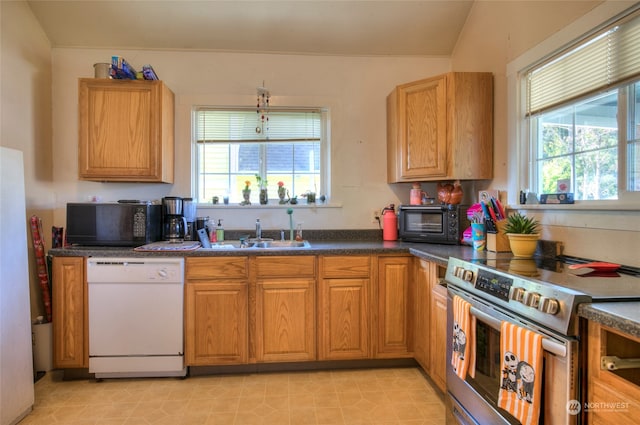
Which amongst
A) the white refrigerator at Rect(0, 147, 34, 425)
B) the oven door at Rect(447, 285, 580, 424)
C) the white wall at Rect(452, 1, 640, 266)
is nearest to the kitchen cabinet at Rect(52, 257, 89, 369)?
the white refrigerator at Rect(0, 147, 34, 425)

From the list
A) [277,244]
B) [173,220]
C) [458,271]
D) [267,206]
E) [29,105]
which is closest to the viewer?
[458,271]

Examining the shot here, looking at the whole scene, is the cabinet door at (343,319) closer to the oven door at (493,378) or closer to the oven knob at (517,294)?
the oven door at (493,378)

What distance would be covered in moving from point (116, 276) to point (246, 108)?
1732mm

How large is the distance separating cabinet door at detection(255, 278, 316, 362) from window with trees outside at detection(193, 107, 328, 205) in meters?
0.94

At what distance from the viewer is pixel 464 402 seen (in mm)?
1578

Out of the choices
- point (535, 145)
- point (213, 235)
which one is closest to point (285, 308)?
point (213, 235)

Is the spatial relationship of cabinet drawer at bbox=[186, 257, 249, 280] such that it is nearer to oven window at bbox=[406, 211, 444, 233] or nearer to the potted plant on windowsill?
oven window at bbox=[406, 211, 444, 233]

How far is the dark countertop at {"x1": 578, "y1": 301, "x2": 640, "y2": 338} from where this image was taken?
864 millimetres

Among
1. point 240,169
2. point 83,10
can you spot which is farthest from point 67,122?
point 240,169

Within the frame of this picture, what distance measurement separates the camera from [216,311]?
229 cm

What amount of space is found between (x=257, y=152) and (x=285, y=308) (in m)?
1.47

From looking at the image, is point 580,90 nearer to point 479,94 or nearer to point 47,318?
point 479,94

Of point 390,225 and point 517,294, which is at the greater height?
point 390,225

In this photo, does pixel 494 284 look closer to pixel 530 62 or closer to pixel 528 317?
pixel 528 317
